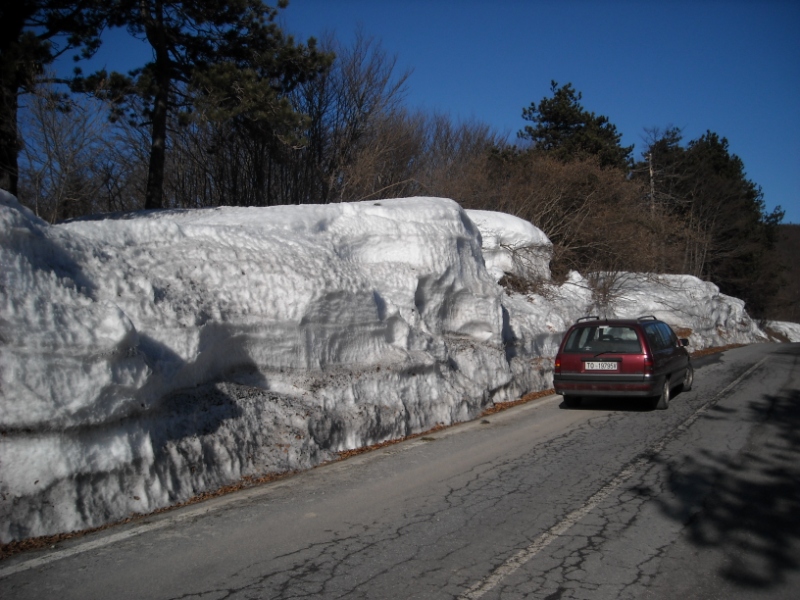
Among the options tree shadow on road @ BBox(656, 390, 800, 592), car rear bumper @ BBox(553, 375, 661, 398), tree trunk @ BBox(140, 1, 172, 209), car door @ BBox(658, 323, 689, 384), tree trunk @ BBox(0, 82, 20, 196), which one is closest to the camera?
tree shadow on road @ BBox(656, 390, 800, 592)

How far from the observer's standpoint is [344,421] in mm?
8414

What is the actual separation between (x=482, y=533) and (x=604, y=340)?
6.74 m

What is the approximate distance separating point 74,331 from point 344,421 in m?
3.62

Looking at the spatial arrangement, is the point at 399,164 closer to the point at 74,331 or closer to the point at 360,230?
the point at 360,230

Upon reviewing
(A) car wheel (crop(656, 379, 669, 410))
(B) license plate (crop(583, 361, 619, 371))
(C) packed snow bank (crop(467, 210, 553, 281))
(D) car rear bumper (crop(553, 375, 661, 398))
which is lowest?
(A) car wheel (crop(656, 379, 669, 410))

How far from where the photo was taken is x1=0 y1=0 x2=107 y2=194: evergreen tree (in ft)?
41.6

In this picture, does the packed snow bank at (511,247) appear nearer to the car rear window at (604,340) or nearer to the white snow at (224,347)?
the white snow at (224,347)

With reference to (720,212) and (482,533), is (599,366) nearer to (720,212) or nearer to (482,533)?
(482,533)

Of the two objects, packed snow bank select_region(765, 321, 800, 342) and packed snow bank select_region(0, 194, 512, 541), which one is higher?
packed snow bank select_region(0, 194, 512, 541)

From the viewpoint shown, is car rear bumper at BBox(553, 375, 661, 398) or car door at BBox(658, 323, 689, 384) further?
car door at BBox(658, 323, 689, 384)

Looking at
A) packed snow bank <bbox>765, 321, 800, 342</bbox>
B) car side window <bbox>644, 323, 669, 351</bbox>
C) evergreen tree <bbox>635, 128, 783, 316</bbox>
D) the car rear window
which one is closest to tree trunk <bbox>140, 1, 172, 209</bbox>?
the car rear window

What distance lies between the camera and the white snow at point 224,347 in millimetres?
5531

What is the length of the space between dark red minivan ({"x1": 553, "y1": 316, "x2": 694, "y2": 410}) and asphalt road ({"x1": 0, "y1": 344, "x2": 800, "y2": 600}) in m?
2.19

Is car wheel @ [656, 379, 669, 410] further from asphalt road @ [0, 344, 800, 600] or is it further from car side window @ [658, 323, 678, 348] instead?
asphalt road @ [0, 344, 800, 600]
